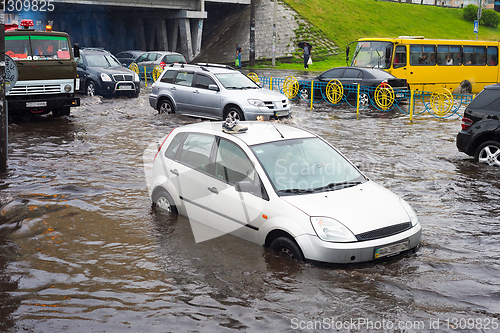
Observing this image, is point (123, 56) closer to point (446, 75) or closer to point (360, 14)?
point (446, 75)

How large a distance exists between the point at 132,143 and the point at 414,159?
674 cm

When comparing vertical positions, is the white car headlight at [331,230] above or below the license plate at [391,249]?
above

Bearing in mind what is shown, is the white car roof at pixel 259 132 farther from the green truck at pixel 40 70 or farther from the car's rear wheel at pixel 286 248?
the green truck at pixel 40 70

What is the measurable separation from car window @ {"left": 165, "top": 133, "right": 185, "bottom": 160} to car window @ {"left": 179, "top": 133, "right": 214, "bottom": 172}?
13 cm

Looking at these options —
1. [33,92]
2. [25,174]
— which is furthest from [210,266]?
[33,92]

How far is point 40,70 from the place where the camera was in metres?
14.9

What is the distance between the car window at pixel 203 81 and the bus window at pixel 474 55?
581 inches

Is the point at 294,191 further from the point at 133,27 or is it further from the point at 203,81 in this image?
the point at 133,27

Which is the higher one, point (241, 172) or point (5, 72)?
point (5, 72)

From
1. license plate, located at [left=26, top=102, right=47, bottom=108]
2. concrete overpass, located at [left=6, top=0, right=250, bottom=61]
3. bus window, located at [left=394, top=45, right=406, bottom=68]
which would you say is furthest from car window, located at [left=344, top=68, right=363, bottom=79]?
concrete overpass, located at [left=6, top=0, right=250, bottom=61]

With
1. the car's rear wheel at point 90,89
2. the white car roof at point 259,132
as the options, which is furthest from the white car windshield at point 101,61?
the white car roof at point 259,132

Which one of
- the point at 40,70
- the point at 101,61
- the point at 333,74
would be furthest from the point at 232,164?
the point at 101,61

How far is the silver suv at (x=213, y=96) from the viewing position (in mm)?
15180

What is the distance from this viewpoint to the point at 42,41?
15156 millimetres
